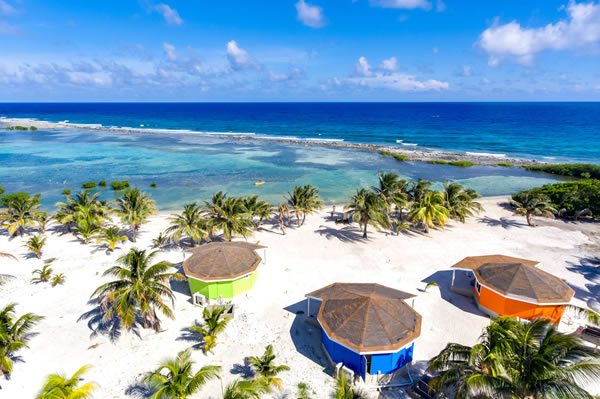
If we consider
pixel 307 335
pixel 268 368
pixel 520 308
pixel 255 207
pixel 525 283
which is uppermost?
pixel 255 207

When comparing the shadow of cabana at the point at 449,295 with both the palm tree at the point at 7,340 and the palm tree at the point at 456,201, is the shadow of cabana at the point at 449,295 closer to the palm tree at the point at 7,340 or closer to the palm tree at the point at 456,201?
the palm tree at the point at 456,201

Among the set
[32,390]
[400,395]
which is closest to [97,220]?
[32,390]

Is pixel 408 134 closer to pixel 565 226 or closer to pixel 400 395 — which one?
pixel 565 226

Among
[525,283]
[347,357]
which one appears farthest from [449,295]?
[347,357]

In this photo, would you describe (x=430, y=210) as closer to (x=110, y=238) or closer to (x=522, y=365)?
(x=522, y=365)

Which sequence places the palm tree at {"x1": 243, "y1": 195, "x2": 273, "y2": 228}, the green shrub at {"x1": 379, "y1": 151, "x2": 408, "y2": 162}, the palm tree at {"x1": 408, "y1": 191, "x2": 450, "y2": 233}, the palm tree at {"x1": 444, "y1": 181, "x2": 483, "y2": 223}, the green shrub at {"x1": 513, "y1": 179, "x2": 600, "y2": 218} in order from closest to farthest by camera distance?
the palm tree at {"x1": 243, "y1": 195, "x2": 273, "y2": 228} < the palm tree at {"x1": 408, "y1": 191, "x2": 450, "y2": 233} < the palm tree at {"x1": 444, "y1": 181, "x2": 483, "y2": 223} < the green shrub at {"x1": 513, "y1": 179, "x2": 600, "y2": 218} < the green shrub at {"x1": 379, "y1": 151, "x2": 408, "y2": 162}

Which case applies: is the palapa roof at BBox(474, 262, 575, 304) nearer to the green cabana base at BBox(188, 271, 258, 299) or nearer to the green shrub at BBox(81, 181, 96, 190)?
the green cabana base at BBox(188, 271, 258, 299)

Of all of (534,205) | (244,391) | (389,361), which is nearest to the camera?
(244,391)

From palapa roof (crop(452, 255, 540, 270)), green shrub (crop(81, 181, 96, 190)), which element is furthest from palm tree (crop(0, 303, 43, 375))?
green shrub (crop(81, 181, 96, 190))
